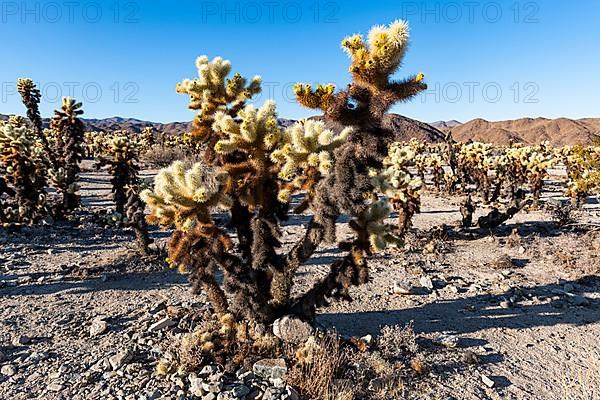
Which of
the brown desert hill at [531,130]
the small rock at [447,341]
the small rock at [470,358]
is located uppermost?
the brown desert hill at [531,130]

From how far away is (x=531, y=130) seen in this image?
106m

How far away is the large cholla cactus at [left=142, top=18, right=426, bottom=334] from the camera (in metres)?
4.40

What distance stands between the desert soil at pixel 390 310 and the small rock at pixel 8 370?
1 centimetres

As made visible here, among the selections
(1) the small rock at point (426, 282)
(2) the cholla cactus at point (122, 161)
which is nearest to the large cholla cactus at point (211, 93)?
(1) the small rock at point (426, 282)

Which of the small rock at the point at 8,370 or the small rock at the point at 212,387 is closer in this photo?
the small rock at the point at 212,387

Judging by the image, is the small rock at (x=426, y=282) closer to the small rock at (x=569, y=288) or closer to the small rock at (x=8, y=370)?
the small rock at (x=569, y=288)

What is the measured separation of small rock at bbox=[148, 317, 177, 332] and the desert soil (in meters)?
0.13

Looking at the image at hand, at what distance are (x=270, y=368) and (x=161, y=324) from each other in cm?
214

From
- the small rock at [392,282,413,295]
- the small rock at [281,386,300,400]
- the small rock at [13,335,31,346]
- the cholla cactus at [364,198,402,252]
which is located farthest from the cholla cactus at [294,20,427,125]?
the small rock at [13,335,31,346]

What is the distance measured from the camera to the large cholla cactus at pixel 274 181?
14.4 feet

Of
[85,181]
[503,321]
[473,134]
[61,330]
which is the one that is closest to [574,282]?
[503,321]

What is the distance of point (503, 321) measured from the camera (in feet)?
21.6

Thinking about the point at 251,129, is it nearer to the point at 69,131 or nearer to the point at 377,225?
the point at 377,225

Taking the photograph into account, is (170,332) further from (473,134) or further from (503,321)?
(473,134)
